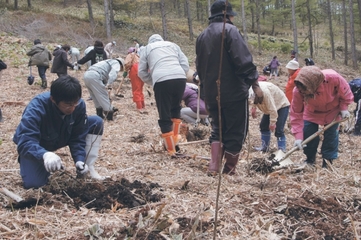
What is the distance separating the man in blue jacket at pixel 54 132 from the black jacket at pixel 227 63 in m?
1.26

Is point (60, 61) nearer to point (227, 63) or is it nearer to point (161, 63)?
point (161, 63)

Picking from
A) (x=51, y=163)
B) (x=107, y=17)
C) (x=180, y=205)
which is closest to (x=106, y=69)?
(x=51, y=163)

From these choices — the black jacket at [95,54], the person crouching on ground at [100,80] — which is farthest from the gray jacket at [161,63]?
the black jacket at [95,54]

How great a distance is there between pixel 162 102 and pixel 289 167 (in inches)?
70.8

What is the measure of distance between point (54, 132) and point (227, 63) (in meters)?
1.84

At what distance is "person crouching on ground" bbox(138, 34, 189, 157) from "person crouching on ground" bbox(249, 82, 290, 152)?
1166 millimetres

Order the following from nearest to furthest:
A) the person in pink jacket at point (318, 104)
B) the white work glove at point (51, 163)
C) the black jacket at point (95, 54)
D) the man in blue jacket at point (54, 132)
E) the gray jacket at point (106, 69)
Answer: the white work glove at point (51, 163) < the man in blue jacket at point (54, 132) < the person in pink jacket at point (318, 104) < the gray jacket at point (106, 69) < the black jacket at point (95, 54)

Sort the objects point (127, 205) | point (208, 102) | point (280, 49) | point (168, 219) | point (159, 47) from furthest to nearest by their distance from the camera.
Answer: point (280, 49)
point (159, 47)
point (208, 102)
point (127, 205)
point (168, 219)

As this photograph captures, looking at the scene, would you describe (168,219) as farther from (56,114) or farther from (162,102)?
(162,102)

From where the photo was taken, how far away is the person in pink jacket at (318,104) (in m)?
4.34

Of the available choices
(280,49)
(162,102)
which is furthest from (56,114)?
(280,49)

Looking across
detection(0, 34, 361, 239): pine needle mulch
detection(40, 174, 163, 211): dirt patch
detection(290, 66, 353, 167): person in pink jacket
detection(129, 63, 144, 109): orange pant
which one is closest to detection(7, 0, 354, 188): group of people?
detection(290, 66, 353, 167): person in pink jacket

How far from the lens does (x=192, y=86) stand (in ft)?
23.9

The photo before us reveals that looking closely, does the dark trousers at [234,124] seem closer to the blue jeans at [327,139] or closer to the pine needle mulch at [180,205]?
the pine needle mulch at [180,205]
